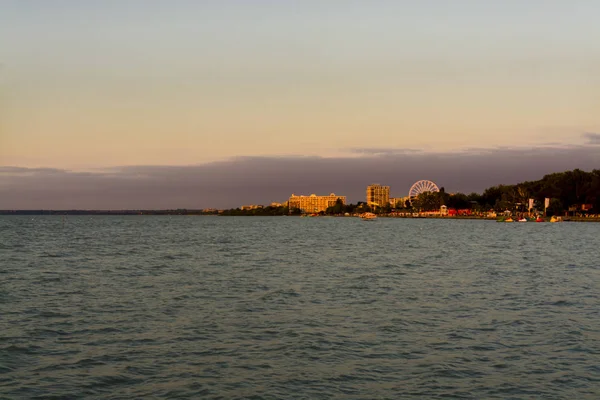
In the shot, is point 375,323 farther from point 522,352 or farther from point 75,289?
point 75,289

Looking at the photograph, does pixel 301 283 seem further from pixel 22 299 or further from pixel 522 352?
pixel 522 352

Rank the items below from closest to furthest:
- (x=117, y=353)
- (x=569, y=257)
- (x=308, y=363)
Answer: (x=308, y=363), (x=117, y=353), (x=569, y=257)

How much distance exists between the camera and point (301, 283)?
129ft

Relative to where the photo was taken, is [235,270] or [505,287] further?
[235,270]

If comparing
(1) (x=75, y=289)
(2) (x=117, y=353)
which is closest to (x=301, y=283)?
(1) (x=75, y=289)

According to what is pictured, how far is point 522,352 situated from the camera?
20.6 metres

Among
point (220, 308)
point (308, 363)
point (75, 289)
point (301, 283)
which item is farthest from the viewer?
point (301, 283)

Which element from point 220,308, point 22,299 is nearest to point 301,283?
point 220,308

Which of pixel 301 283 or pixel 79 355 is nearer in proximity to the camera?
pixel 79 355

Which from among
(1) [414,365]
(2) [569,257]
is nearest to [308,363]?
(1) [414,365]

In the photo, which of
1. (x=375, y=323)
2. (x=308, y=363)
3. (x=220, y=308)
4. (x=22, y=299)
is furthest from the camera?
(x=22, y=299)

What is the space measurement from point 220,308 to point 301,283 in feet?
34.2

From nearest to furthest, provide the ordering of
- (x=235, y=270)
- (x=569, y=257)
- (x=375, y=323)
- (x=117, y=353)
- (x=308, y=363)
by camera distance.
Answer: (x=308, y=363) < (x=117, y=353) < (x=375, y=323) < (x=235, y=270) < (x=569, y=257)

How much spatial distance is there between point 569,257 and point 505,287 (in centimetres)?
3006
